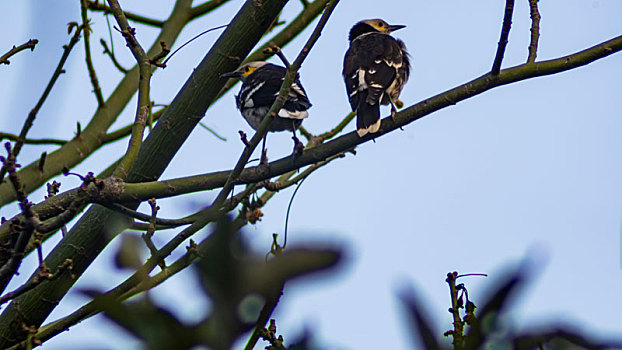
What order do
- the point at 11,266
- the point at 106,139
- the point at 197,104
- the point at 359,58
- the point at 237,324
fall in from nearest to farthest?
1. the point at 237,324
2. the point at 11,266
3. the point at 197,104
4. the point at 106,139
5. the point at 359,58

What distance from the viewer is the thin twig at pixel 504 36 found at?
115 inches

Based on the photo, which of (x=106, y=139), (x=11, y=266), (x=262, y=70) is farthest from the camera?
(x=262, y=70)

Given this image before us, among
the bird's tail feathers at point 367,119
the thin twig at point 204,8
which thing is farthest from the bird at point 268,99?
the bird's tail feathers at point 367,119

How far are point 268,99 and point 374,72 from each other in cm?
80

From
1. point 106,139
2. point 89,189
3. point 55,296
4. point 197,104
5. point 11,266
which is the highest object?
point 106,139

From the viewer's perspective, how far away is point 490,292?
27.6 inches

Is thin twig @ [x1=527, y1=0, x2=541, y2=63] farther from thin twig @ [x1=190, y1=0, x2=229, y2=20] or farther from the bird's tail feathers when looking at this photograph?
thin twig @ [x1=190, y1=0, x2=229, y2=20]

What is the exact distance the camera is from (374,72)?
16.4 feet

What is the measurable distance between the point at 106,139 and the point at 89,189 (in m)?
1.98

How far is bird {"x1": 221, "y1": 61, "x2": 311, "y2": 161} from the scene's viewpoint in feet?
16.1

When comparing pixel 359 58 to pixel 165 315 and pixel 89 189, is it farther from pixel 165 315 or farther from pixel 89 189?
pixel 165 315

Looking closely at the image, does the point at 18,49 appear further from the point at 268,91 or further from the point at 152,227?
the point at 268,91

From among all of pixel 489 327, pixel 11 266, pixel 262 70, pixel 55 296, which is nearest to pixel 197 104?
pixel 55 296

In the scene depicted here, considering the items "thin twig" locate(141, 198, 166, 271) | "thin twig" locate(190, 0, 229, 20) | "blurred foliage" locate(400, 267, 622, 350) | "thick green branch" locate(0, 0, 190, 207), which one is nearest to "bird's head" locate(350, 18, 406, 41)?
"thin twig" locate(190, 0, 229, 20)
